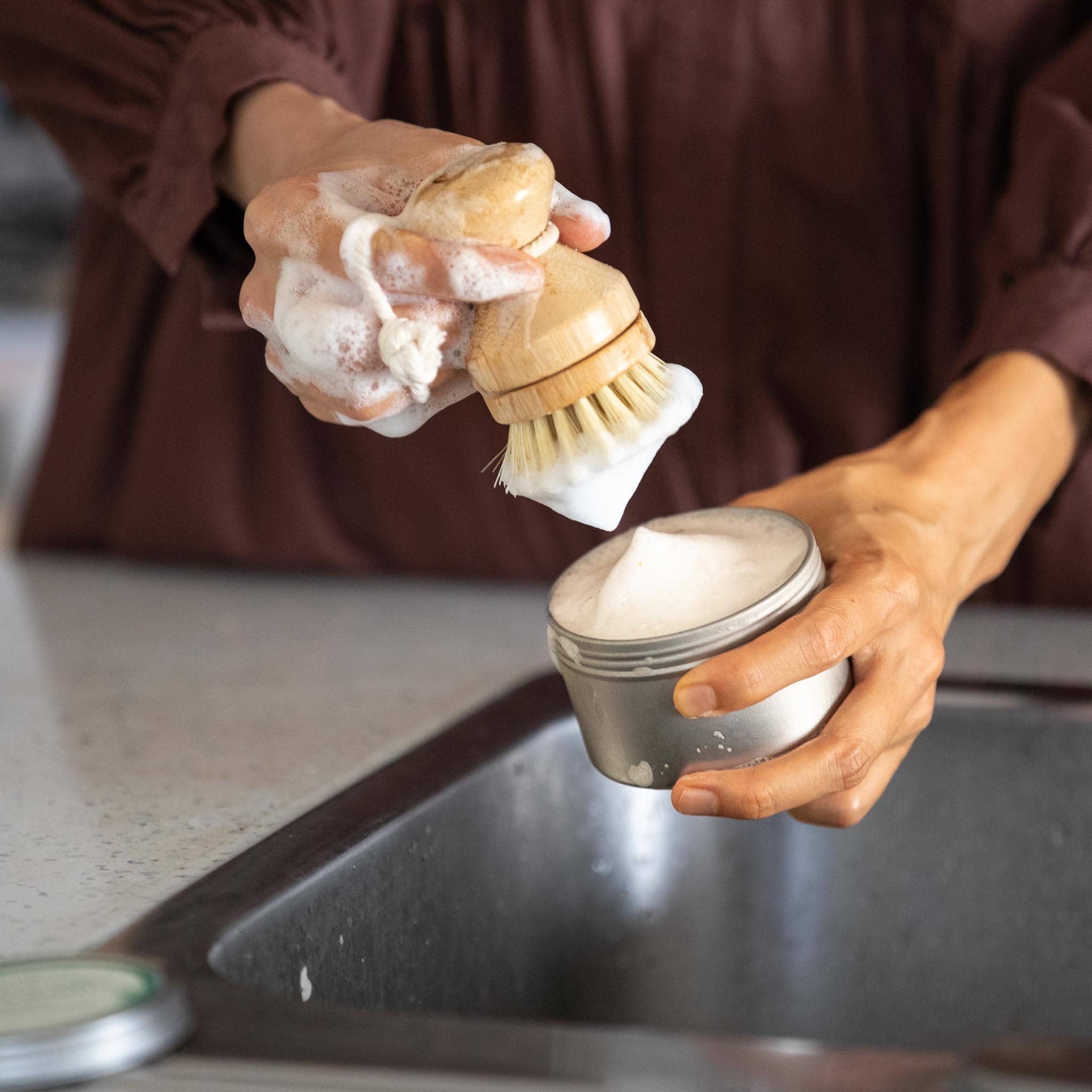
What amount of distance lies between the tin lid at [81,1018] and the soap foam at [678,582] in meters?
0.18

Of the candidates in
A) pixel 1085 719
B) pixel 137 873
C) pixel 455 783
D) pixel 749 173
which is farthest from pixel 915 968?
pixel 749 173

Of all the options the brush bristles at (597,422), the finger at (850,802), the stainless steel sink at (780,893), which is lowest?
the stainless steel sink at (780,893)

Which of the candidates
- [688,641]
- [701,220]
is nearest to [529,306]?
[688,641]

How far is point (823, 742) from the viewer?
446 millimetres

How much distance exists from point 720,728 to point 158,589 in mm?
650

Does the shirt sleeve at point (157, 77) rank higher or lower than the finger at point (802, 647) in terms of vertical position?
higher

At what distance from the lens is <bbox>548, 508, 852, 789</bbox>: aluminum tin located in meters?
0.42

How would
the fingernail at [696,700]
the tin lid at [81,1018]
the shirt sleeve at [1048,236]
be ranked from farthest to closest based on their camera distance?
the shirt sleeve at [1048,236] → the fingernail at [696,700] → the tin lid at [81,1018]

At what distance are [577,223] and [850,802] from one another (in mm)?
248

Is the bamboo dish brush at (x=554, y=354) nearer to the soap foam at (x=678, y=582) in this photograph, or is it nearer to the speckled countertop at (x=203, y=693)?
the soap foam at (x=678, y=582)

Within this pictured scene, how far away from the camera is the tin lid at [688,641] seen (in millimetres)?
418

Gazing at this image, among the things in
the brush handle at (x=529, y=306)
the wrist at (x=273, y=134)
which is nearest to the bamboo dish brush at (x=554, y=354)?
the brush handle at (x=529, y=306)

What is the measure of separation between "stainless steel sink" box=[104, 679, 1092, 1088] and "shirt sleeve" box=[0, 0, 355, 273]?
0.31 m

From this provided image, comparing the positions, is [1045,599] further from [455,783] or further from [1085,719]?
[455,783]
